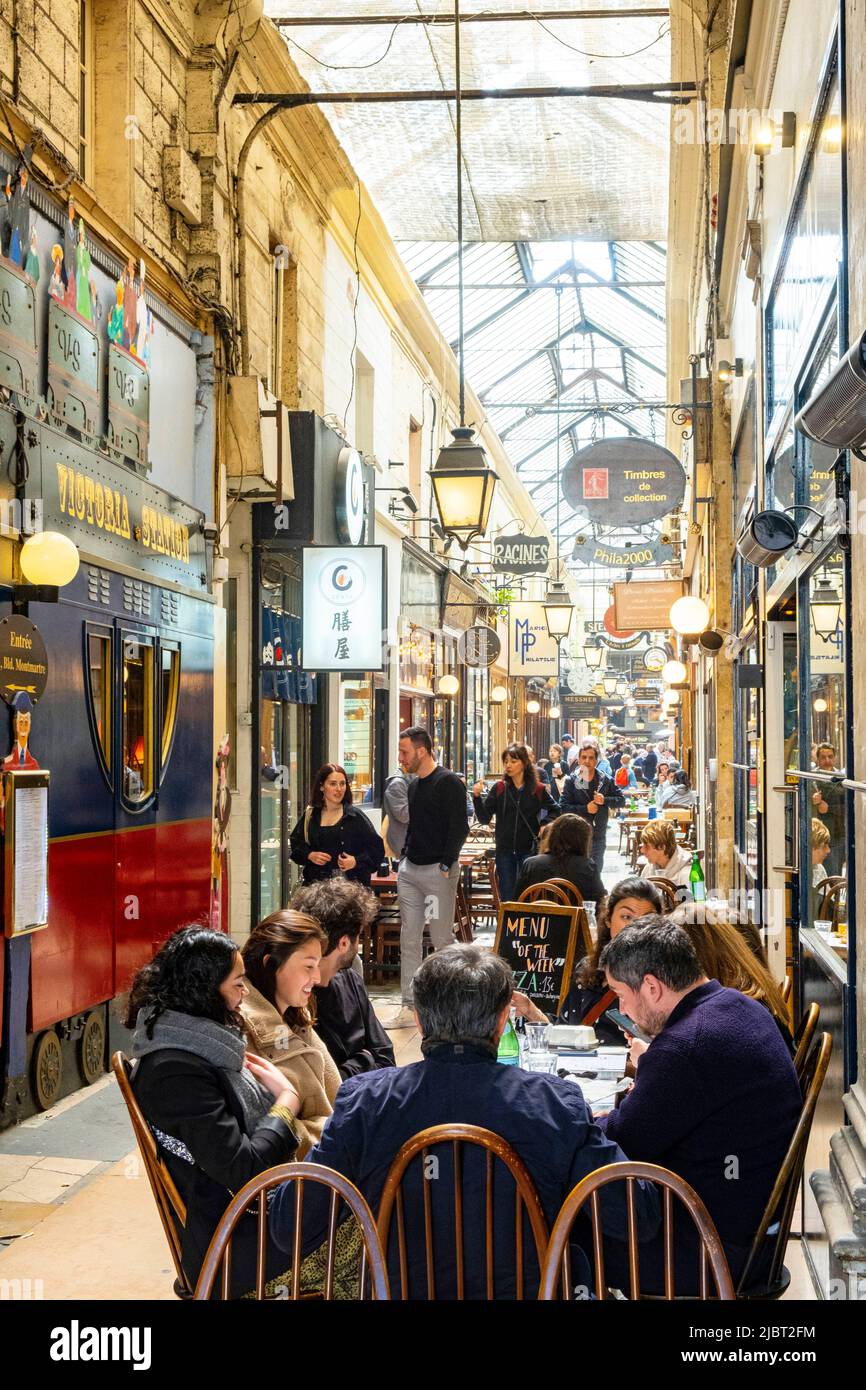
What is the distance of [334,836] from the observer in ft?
26.9

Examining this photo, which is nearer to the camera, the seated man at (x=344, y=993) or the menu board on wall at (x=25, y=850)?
the seated man at (x=344, y=993)

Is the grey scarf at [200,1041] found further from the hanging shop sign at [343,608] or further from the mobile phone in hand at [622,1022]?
the hanging shop sign at [343,608]

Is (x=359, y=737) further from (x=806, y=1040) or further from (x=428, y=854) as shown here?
(x=806, y=1040)

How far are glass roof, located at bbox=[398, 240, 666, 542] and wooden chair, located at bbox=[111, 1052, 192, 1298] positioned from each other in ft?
42.2

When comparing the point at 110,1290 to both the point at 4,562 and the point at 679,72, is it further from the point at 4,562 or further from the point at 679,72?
the point at 679,72

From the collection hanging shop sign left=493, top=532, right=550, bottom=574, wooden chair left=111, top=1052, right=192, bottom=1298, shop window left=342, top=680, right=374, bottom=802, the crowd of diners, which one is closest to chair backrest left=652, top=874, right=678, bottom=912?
the crowd of diners

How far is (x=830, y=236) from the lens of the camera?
13.7 ft

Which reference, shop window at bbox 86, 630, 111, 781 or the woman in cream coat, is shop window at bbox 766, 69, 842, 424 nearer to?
the woman in cream coat

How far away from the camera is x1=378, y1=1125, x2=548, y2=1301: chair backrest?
2.63m

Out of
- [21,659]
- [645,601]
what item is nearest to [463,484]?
[21,659]

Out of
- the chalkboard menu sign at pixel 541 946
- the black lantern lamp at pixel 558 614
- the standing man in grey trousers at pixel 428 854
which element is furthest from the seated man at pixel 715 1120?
the black lantern lamp at pixel 558 614

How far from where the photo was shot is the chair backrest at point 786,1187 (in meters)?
3.10

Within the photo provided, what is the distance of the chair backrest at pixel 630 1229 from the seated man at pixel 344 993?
1805mm
